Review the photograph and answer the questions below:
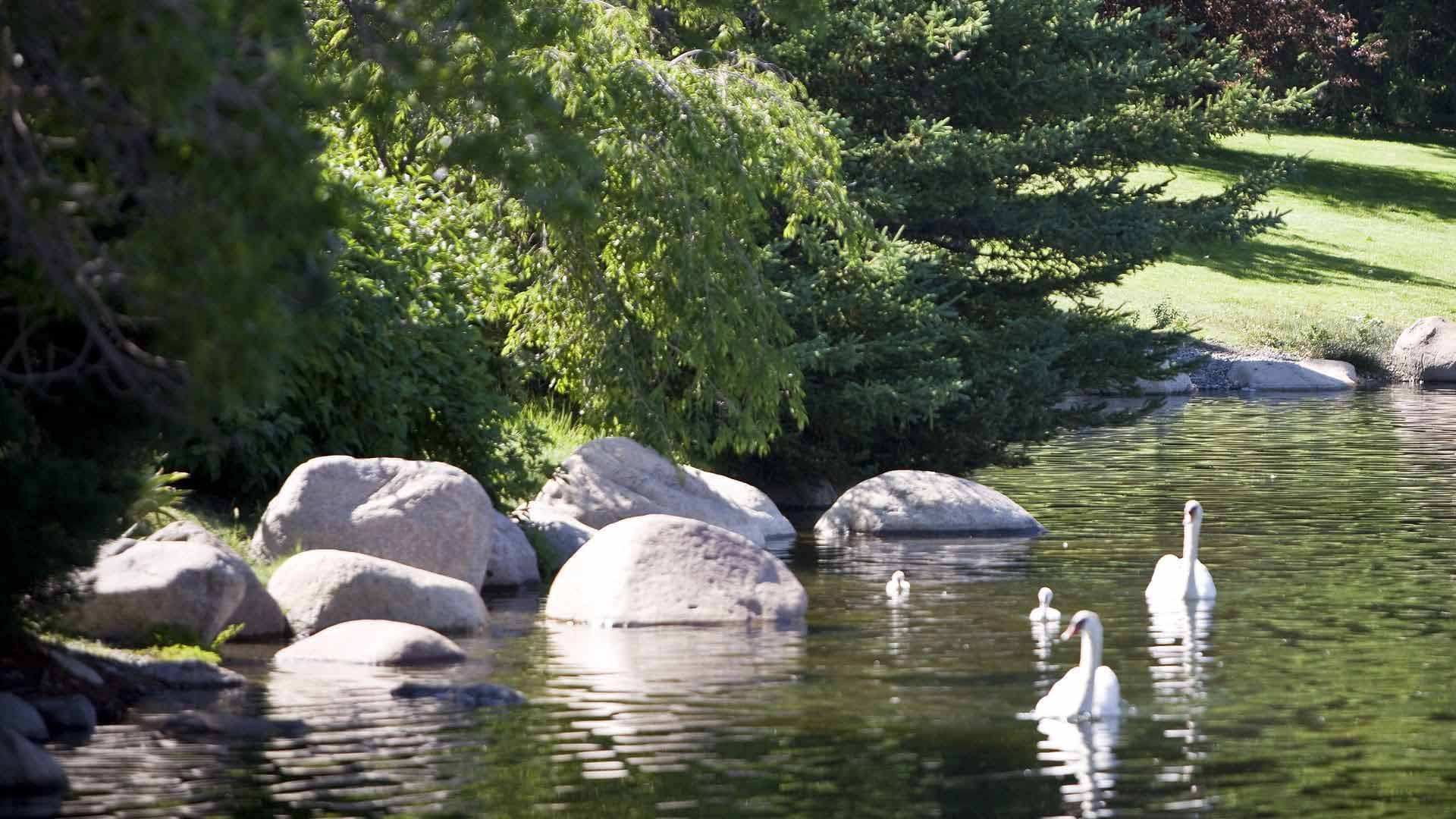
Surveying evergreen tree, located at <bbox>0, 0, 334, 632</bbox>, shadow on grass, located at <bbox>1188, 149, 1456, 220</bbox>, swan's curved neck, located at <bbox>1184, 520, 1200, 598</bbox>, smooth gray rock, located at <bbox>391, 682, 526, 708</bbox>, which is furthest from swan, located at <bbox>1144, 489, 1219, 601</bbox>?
shadow on grass, located at <bbox>1188, 149, 1456, 220</bbox>

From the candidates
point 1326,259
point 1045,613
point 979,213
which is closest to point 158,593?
point 1045,613

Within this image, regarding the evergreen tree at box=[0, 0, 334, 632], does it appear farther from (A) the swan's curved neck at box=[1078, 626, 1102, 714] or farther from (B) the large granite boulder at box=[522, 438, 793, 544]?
(B) the large granite boulder at box=[522, 438, 793, 544]

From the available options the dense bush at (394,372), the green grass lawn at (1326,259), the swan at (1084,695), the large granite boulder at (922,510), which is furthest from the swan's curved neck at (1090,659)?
the green grass lawn at (1326,259)

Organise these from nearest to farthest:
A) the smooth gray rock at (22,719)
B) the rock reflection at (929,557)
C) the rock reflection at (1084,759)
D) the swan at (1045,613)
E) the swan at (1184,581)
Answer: the rock reflection at (1084,759) → the smooth gray rock at (22,719) → the swan at (1045,613) → the swan at (1184,581) → the rock reflection at (929,557)

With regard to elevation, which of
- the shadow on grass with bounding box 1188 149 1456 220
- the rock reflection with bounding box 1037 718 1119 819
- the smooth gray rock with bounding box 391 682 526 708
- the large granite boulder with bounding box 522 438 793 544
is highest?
the shadow on grass with bounding box 1188 149 1456 220

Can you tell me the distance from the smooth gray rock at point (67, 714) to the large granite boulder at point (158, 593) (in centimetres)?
172

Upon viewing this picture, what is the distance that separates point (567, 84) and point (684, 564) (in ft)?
15.2

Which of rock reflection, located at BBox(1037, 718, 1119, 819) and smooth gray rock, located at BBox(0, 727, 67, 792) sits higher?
smooth gray rock, located at BBox(0, 727, 67, 792)

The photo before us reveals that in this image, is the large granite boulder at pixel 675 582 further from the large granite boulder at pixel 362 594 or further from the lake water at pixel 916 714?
the large granite boulder at pixel 362 594

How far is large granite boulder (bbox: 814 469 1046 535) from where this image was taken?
20422 millimetres

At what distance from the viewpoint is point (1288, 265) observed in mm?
51344

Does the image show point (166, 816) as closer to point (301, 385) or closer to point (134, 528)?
point (134, 528)

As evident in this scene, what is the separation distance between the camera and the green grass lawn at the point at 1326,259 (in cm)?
4459

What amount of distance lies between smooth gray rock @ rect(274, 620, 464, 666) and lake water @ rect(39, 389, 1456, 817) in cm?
24
